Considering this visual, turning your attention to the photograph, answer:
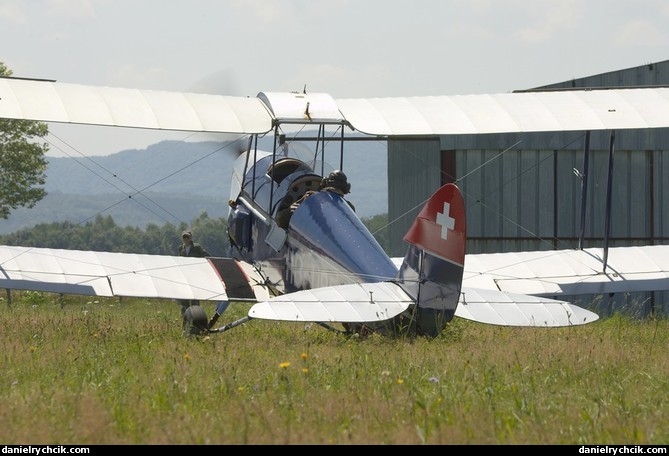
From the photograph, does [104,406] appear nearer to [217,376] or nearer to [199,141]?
[217,376]

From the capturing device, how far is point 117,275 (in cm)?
985

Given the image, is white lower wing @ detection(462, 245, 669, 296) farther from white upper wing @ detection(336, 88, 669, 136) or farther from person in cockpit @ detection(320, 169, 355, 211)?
person in cockpit @ detection(320, 169, 355, 211)

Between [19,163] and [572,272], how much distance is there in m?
22.0

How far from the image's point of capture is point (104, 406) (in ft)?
18.9

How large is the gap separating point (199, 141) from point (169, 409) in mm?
9074

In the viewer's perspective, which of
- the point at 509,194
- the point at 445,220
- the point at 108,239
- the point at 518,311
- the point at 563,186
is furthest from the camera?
the point at 108,239

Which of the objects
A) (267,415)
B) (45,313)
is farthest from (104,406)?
(45,313)

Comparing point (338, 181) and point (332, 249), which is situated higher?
point (338, 181)

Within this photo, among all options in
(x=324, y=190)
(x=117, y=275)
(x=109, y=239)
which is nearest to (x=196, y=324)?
(x=117, y=275)

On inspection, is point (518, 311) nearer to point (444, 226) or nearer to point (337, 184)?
point (444, 226)

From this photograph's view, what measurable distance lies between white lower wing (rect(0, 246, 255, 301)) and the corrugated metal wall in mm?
6880

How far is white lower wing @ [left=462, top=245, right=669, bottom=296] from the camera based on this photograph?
10.4 meters
